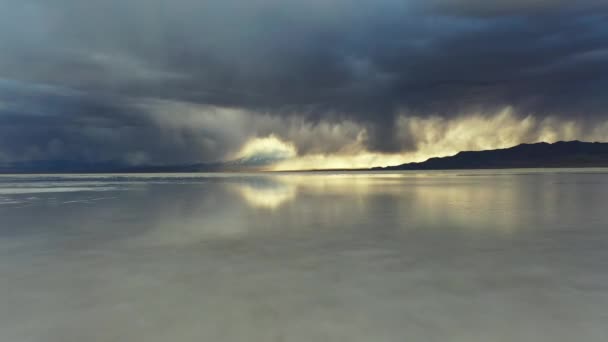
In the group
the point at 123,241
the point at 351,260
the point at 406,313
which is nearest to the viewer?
the point at 406,313

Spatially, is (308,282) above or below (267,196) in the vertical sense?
above

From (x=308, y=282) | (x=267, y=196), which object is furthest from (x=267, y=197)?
(x=308, y=282)

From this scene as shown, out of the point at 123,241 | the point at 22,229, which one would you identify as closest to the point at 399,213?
the point at 123,241

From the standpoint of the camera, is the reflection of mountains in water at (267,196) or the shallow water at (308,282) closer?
the shallow water at (308,282)

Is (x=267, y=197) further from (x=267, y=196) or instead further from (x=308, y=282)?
(x=308, y=282)

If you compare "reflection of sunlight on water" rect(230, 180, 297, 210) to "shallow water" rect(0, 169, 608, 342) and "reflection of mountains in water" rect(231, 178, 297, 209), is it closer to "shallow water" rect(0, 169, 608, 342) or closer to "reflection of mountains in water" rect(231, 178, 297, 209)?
"reflection of mountains in water" rect(231, 178, 297, 209)

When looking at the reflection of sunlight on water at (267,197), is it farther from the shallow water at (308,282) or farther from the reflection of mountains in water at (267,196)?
the shallow water at (308,282)

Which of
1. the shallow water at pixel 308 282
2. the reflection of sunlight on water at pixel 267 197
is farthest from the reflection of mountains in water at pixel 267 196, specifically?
the shallow water at pixel 308 282

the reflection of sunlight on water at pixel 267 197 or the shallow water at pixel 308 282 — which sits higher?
the shallow water at pixel 308 282

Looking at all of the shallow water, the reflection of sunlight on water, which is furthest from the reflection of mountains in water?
the shallow water

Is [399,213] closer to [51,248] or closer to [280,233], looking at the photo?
[280,233]

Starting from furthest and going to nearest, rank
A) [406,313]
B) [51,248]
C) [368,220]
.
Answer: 1. [368,220]
2. [51,248]
3. [406,313]

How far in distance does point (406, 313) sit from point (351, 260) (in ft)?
12.0

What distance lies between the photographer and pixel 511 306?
644 centimetres
